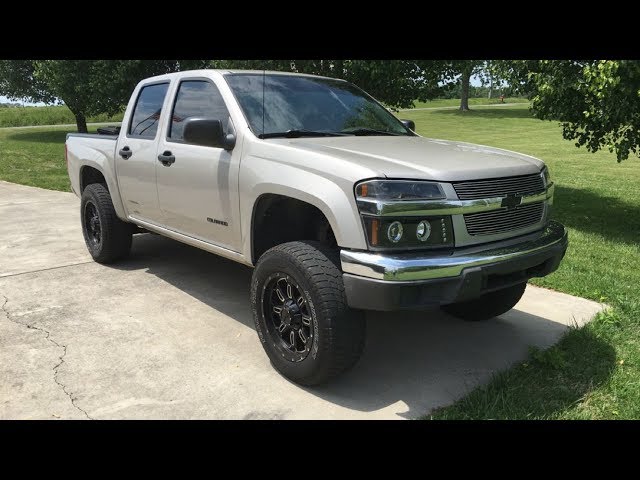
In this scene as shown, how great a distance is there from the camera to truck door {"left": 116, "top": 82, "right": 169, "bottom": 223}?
5.00 m

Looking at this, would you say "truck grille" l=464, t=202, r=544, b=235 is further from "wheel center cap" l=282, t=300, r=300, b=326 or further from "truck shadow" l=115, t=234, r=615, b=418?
"wheel center cap" l=282, t=300, r=300, b=326

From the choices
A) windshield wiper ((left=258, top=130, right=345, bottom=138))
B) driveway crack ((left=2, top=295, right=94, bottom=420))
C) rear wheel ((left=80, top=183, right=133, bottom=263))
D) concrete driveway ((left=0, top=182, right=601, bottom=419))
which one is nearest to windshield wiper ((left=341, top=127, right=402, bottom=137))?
windshield wiper ((left=258, top=130, right=345, bottom=138))

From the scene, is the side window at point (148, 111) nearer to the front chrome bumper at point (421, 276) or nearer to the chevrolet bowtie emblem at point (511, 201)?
the front chrome bumper at point (421, 276)

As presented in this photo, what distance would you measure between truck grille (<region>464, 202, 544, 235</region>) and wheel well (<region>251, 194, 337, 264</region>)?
998 mm

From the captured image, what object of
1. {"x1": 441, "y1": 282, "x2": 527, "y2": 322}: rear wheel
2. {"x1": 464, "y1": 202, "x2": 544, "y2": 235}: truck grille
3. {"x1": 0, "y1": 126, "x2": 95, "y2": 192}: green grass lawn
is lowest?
{"x1": 0, "y1": 126, "x2": 95, "y2": 192}: green grass lawn

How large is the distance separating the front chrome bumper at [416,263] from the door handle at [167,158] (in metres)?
2.06

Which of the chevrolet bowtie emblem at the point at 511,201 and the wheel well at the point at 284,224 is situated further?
the wheel well at the point at 284,224

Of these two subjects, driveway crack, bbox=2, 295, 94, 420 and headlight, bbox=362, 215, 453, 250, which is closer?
headlight, bbox=362, 215, 453, 250

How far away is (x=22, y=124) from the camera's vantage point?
120ft

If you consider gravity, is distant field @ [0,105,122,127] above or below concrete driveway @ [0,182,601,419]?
above

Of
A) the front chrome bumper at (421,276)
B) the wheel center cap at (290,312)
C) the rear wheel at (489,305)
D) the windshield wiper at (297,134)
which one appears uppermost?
the windshield wiper at (297,134)

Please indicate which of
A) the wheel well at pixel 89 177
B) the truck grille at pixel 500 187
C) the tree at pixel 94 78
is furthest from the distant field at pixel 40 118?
the truck grille at pixel 500 187

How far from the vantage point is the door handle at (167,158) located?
4.61 meters

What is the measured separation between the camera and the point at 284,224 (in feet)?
13.4
